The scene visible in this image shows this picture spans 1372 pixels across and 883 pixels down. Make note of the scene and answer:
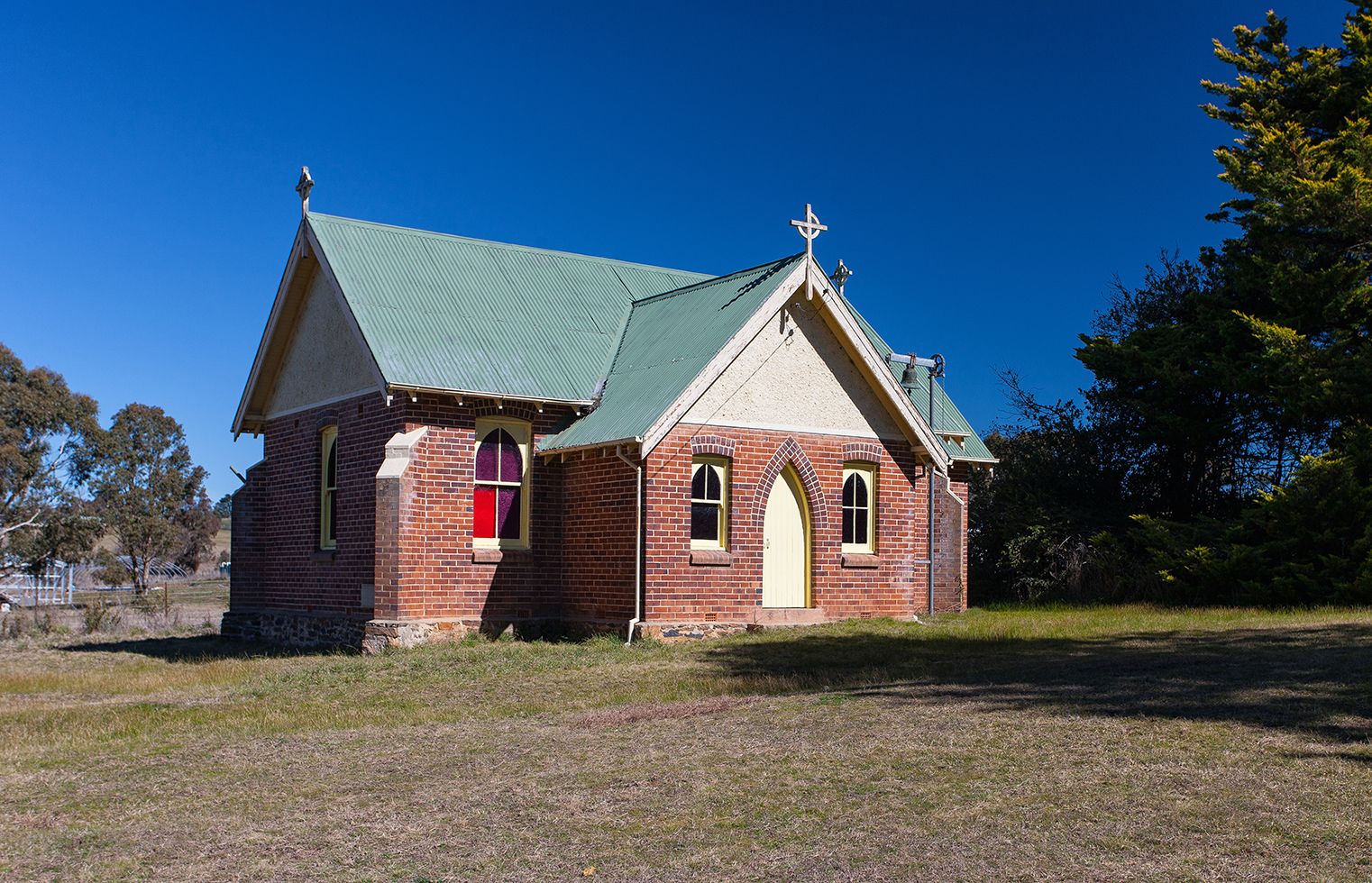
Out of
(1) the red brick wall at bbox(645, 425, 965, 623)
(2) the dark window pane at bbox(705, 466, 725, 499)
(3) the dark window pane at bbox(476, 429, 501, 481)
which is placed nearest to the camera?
(1) the red brick wall at bbox(645, 425, 965, 623)

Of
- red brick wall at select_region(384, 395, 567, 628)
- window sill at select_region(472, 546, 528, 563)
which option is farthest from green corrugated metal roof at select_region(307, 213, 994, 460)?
window sill at select_region(472, 546, 528, 563)

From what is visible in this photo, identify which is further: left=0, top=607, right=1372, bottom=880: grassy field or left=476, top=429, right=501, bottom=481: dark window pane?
left=476, top=429, right=501, bottom=481: dark window pane

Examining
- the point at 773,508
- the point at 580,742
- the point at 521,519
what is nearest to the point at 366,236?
the point at 521,519

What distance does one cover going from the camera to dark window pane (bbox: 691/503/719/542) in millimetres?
20953

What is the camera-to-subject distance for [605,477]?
2102 centimetres

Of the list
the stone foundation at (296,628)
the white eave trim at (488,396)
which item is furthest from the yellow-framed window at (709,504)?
the stone foundation at (296,628)

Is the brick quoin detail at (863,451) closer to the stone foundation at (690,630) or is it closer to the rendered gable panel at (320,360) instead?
the stone foundation at (690,630)

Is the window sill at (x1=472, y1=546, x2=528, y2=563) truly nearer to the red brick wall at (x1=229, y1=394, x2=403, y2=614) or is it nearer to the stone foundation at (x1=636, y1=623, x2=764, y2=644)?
the red brick wall at (x1=229, y1=394, x2=403, y2=614)

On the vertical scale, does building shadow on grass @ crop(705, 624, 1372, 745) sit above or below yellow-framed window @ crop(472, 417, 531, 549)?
below

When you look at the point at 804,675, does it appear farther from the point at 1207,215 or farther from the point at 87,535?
the point at 87,535

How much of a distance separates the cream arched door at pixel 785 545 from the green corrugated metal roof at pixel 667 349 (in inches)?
103

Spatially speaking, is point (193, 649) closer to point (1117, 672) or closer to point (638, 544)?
point (638, 544)

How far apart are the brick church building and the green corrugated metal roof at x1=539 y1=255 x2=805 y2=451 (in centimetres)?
7

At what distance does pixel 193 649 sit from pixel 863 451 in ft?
42.2
